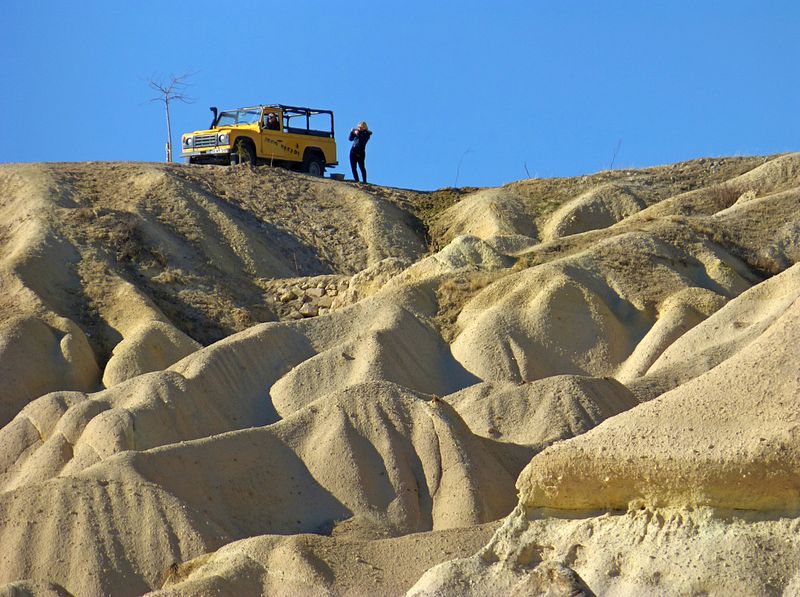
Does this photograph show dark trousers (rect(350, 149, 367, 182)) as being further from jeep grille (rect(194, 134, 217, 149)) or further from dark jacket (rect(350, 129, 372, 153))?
jeep grille (rect(194, 134, 217, 149))

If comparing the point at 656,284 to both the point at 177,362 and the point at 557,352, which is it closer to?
the point at 557,352

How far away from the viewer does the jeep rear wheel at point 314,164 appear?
39.5 meters

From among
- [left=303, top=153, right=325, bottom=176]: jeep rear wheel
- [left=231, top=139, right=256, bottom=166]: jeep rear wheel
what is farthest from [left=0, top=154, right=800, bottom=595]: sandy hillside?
[left=303, top=153, right=325, bottom=176]: jeep rear wheel

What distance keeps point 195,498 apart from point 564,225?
2041 centimetres

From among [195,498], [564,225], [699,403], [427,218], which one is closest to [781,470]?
[699,403]

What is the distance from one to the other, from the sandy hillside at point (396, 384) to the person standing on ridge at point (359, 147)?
1.29 meters

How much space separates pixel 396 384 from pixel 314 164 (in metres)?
20.3

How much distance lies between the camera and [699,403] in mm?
10164

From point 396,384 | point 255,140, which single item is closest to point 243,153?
point 255,140

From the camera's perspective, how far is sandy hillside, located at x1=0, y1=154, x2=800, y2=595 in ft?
32.7

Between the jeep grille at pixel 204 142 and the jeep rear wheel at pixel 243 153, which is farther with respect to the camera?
the jeep grille at pixel 204 142

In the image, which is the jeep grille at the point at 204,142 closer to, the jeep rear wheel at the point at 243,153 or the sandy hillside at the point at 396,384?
the jeep rear wheel at the point at 243,153

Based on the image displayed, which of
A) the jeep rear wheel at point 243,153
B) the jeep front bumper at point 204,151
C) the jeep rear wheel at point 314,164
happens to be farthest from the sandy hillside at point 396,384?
the jeep rear wheel at point 314,164

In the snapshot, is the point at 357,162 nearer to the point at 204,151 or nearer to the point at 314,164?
the point at 314,164
